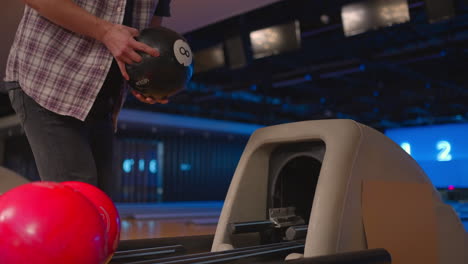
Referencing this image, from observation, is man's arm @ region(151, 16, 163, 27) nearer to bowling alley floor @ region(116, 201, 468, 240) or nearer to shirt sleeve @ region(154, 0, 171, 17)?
shirt sleeve @ region(154, 0, 171, 17)

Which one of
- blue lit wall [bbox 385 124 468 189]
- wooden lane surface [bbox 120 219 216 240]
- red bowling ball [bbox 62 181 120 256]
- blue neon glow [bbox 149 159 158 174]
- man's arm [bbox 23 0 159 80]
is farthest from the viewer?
blue neon glow [bbox 149 159 158 174]

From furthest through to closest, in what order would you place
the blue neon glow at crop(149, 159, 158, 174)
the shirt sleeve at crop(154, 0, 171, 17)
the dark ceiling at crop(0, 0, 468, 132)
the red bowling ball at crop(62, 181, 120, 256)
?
the blue neon glow at crop(149, 159, 158, 174) → the dark ceiling at crop(0, 0, 468, 132) → the shirt sleeve at crop(154, 0, 171, 17) → the red bowling ball at crop(62, 181, 120, 256)

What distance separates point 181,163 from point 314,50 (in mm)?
7572

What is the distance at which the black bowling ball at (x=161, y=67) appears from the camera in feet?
4.01

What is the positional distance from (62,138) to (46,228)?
1.59ft

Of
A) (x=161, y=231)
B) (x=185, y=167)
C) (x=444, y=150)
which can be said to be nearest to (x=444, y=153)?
(x=444, y=150)

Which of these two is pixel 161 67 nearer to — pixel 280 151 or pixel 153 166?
pixel 280 151

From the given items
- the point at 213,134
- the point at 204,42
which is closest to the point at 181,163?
the point at 213,134

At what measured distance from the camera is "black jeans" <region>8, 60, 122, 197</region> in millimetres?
1143

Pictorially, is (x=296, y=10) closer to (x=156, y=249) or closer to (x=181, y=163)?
(x=156, y=249)

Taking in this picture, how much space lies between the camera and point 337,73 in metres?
7.29

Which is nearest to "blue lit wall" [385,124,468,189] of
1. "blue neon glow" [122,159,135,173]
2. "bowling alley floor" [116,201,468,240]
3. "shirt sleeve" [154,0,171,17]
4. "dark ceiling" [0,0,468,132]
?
"bowling alley floor" [116,201,468,240]

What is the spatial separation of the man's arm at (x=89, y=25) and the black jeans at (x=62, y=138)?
0.15m

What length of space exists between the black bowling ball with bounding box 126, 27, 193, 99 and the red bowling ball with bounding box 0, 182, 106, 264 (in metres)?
0.52
